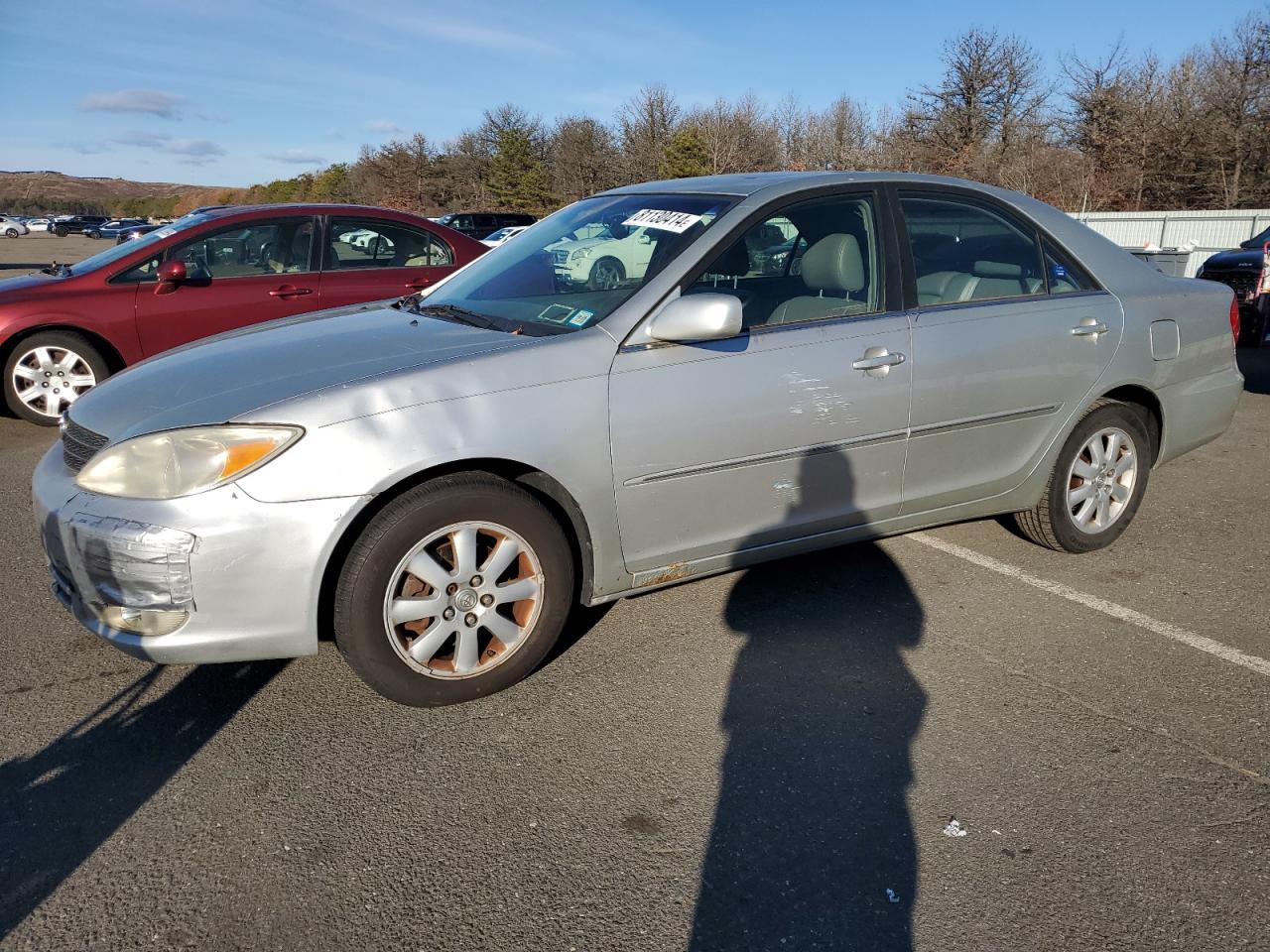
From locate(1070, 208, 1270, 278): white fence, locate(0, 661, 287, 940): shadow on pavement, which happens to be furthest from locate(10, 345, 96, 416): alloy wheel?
locate(1070, 208, 1270, 278): white fence

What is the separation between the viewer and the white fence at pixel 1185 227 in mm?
20047

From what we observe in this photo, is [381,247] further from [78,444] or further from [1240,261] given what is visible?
[1240,261]

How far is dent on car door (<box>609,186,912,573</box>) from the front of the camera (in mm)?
3158

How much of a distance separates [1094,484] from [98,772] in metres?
4.03

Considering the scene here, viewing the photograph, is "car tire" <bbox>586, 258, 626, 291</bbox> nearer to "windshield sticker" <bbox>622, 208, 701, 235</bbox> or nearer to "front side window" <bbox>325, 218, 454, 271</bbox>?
"windshield sticker" <bbox>622, 208, 701, 235</bbox>

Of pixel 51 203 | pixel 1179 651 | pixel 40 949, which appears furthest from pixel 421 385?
pixel 51 203

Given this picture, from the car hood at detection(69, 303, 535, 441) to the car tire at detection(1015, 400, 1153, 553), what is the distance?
2.53 meters

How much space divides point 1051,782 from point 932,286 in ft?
6.46

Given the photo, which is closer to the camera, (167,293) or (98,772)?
(98,772)

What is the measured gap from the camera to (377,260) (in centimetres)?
762

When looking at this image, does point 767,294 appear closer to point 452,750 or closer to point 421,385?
point 421,385

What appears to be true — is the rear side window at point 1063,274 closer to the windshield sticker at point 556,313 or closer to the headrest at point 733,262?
the headrest at point 733,262

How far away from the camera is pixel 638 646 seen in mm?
3529

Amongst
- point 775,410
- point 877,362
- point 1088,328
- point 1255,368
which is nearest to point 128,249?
point 775,410
